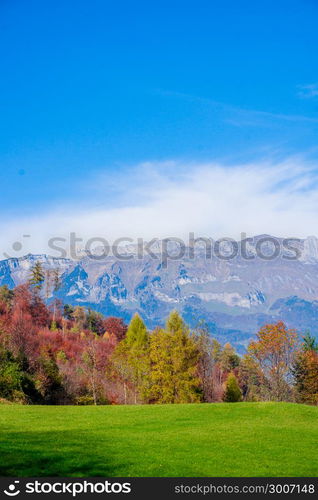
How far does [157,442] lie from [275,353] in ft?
171

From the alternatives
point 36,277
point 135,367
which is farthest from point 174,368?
point 36,277

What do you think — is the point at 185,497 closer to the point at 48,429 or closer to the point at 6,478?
the point at 6,478

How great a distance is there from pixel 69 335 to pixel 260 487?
108 meters

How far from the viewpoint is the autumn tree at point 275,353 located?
72.1 meters

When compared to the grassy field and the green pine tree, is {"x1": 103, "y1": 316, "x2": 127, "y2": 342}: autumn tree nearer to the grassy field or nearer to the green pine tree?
the green pine tree

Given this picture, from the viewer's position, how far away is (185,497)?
15719mm

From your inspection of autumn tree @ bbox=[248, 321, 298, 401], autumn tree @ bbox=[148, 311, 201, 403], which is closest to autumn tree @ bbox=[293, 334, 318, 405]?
autumn tree @ bbox=[248, 321, 298, 401]

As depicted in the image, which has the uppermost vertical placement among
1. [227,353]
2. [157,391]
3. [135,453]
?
[135,453]

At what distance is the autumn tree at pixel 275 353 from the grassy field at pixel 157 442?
111 feet

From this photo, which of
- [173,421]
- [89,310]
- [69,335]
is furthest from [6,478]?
[89,310]

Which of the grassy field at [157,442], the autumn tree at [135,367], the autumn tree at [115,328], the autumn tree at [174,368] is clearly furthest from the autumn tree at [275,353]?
the autumn tree at [115,328]

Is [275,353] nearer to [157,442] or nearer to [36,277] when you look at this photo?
[157,442]

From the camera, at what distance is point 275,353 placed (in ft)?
238

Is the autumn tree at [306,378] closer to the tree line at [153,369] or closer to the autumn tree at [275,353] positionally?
the tree line at [153,369]
